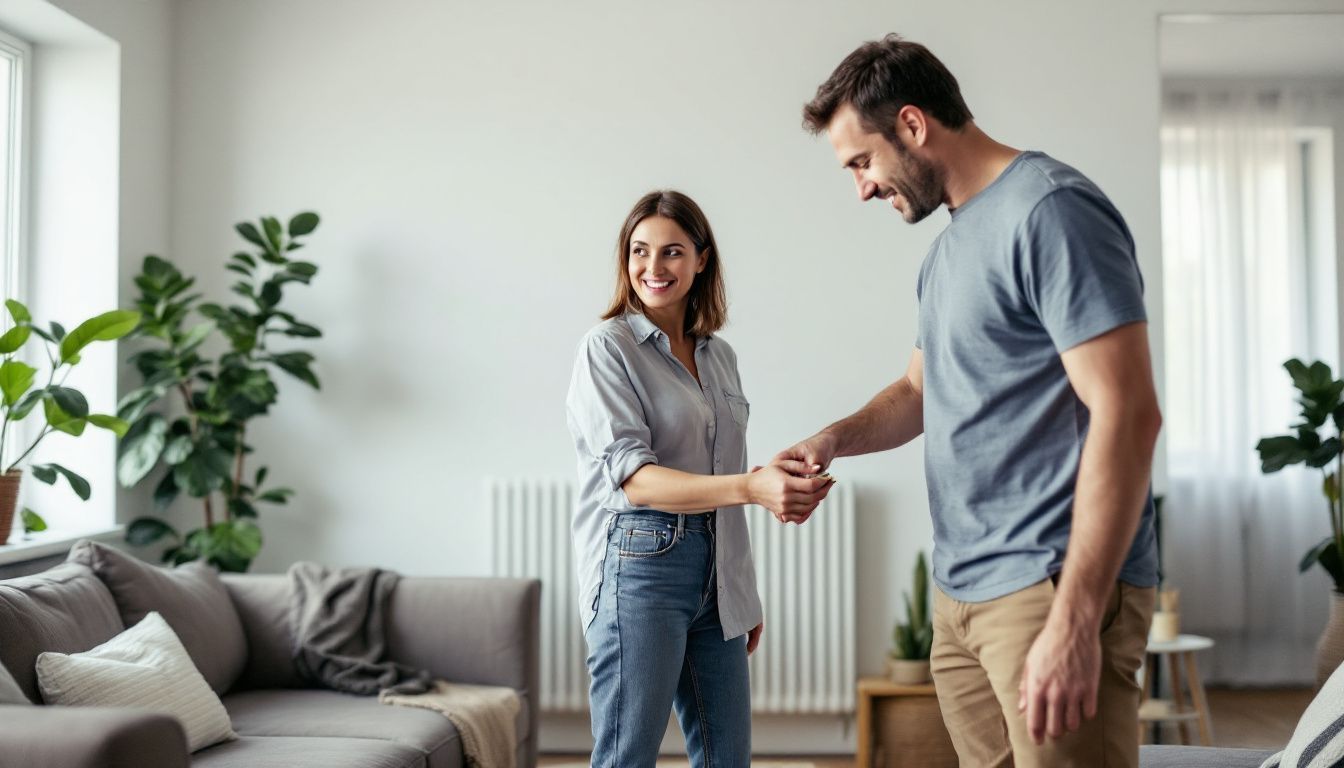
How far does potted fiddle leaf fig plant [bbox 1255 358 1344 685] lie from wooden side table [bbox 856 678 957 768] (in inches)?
50.6

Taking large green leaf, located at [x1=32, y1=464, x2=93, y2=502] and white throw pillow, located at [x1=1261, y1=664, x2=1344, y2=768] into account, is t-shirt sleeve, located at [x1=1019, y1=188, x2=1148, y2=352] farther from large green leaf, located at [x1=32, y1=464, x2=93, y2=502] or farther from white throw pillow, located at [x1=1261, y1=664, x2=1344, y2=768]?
large green leaf, located at [x1=32, y1=464, x2=93, y2=502]

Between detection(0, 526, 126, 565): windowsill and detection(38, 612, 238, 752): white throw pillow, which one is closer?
detection(38, 612, 238, 752): white throw pillow

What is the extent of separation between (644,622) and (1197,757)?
3.86 ft

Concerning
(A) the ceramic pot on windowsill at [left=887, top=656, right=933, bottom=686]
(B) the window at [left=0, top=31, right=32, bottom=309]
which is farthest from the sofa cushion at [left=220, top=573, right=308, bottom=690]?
(A) the ceramic pot on windowsill at [left=887, top=656, right=933, bottom=686]

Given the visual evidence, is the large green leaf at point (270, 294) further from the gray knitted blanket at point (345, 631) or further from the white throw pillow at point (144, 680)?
the white throw pillow at point (144, 680)

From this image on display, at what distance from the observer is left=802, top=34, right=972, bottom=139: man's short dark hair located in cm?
139

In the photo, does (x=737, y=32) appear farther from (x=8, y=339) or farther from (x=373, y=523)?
(x=8, y=339)

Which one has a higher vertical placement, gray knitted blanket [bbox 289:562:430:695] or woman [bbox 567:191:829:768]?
woman [bbox 567:191:829:768]

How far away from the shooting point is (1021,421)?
1.28m

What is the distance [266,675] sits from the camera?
10.3 ft

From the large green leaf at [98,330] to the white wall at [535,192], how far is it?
38.2 inches

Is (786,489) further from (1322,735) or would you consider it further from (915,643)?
(915,643)

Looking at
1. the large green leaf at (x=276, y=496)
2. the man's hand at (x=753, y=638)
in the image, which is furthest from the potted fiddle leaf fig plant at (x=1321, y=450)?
the large green leaf at (x=276, y=496)

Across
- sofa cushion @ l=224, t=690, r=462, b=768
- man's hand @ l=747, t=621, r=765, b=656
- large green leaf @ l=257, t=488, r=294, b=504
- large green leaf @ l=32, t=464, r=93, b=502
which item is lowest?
sofa cushion @ l=224, t=690, r=462, b=768
